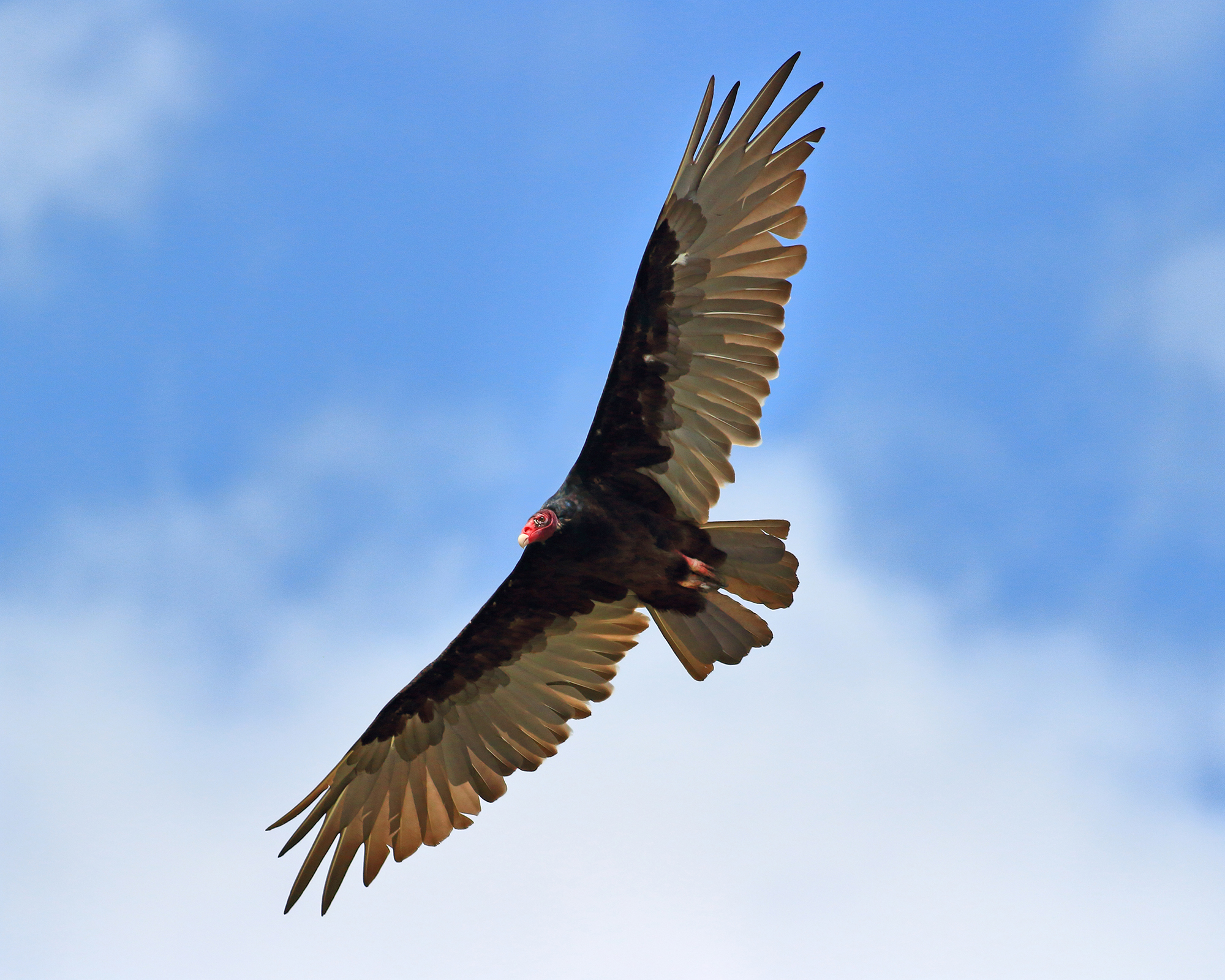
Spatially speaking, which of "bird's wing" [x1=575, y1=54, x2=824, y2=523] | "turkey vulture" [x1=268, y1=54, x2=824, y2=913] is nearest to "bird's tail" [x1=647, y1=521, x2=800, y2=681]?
"turkey vulture" [x1=268, y1=54, x2=824, y2=913]

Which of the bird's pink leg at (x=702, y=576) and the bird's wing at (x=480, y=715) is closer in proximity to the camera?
the bird's pink leg at (x=702, y=576)

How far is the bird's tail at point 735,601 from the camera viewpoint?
21.6 feet

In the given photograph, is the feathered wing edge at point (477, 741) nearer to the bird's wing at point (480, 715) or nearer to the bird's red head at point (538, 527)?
the bird's wing at point (480, 715)

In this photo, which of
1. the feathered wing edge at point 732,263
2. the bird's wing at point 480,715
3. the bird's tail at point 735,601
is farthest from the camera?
the bird's wing at point 480,715

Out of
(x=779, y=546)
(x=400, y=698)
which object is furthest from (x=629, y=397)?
(x=400, y=698)

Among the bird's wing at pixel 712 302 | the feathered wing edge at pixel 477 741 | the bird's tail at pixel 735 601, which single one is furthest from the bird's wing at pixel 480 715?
the bird's wing at pixel 712 302

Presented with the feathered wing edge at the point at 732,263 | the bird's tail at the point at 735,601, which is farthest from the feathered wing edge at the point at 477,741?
the feathered wing edge at the point at 732,263

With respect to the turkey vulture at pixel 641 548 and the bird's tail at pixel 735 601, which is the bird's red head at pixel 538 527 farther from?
the bird's tail at pixel 735 601

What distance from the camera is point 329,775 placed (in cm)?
722

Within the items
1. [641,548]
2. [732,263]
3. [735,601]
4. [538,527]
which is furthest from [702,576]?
[732,263]

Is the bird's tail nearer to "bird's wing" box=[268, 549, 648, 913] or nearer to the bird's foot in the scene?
the bird's foot

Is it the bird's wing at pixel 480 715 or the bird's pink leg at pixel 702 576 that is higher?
Result: the bird's wing at pixel 480 715

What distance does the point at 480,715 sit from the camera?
7.44 meters

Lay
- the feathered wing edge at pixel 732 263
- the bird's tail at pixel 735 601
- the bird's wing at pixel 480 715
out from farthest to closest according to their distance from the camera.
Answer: the bird's wing at pixel 480 715
the bird's tail at pixel 735 601
the feathered wing edge at pixel 732 263
